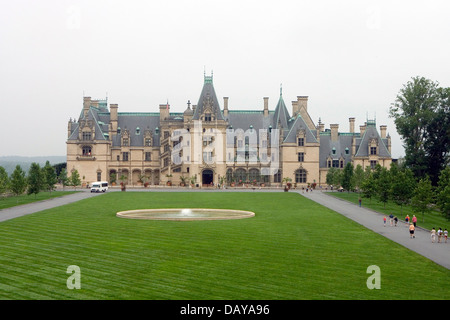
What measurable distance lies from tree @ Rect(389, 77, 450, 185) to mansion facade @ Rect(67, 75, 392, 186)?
1345 inches

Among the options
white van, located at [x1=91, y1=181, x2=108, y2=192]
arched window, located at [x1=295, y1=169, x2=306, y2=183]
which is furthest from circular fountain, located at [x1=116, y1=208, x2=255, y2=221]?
arched window, located at [x1=295, y1=169, x2=306, y2=183]

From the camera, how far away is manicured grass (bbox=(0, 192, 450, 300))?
1981 centimetres

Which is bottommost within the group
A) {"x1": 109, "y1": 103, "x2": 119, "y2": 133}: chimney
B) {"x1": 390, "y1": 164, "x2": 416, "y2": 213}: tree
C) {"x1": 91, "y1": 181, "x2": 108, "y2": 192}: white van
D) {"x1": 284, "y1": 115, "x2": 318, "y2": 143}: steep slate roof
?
{"x1": 91, "y1": 181, "x2": 108, "y2": 192}: white van

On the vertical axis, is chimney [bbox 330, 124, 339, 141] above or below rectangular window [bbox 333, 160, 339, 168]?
above

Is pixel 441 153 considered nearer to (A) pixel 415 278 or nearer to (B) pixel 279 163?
(B) pixel 279 163

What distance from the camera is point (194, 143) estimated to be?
346 feet

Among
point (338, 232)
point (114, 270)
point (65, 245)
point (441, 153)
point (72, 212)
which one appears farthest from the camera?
point (441, 153)

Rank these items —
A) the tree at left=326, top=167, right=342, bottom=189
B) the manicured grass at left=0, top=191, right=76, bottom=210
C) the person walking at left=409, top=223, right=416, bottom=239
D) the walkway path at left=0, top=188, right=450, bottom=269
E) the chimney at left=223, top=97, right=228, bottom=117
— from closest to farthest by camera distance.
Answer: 1. the walkway path at left=0, top=188, right=450, bottom=269
2. the person walking at left=409, top=223, right=416, bottom=239
3. the manicured grass at left=0, top=191, right=76, bottom=210
4. the tree at left=326, top=167, right=342, bottom=189
5. the chimney at left=223, top=97, right=228, bottom=117

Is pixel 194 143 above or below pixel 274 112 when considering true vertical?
below

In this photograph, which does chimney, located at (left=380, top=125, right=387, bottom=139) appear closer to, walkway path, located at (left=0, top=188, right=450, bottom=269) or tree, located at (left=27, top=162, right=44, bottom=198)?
walkway path, located at (left=0, top=188, right=450, bottom=269)

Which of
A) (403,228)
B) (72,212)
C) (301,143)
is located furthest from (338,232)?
(301,143)

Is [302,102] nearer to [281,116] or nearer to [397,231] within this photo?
[281,116]
